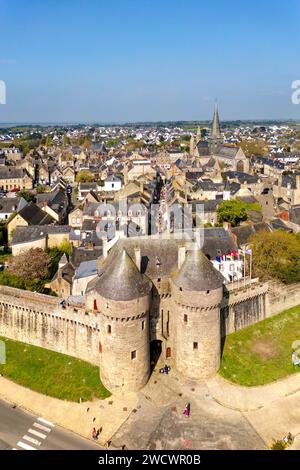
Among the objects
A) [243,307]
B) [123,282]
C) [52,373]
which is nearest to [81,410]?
[52,373]

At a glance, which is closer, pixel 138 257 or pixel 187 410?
pixel 187 410

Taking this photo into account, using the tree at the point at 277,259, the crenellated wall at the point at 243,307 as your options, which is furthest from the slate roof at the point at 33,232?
the crenellated wall at the point at 243,307

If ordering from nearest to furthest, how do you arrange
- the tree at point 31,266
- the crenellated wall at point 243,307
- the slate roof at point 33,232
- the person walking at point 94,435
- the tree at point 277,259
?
the person walking at point 94,435, the crenellated wall at point 243,307, the tree at point 277,259, the tree at point 31,266, the slate roof at point 33,232

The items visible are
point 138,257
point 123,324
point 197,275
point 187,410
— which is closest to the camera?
point 187,410

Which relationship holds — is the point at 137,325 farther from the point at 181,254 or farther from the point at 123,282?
the point at 181,254

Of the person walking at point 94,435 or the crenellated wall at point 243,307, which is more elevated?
the crenellated wall at point 243,307

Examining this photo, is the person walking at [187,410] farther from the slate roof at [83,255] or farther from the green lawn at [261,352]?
the slate roof at [83,255]

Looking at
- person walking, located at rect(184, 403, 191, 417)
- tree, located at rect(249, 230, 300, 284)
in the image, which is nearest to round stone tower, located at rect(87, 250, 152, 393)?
person walking, located at rect(184, 403, 191, 417)
